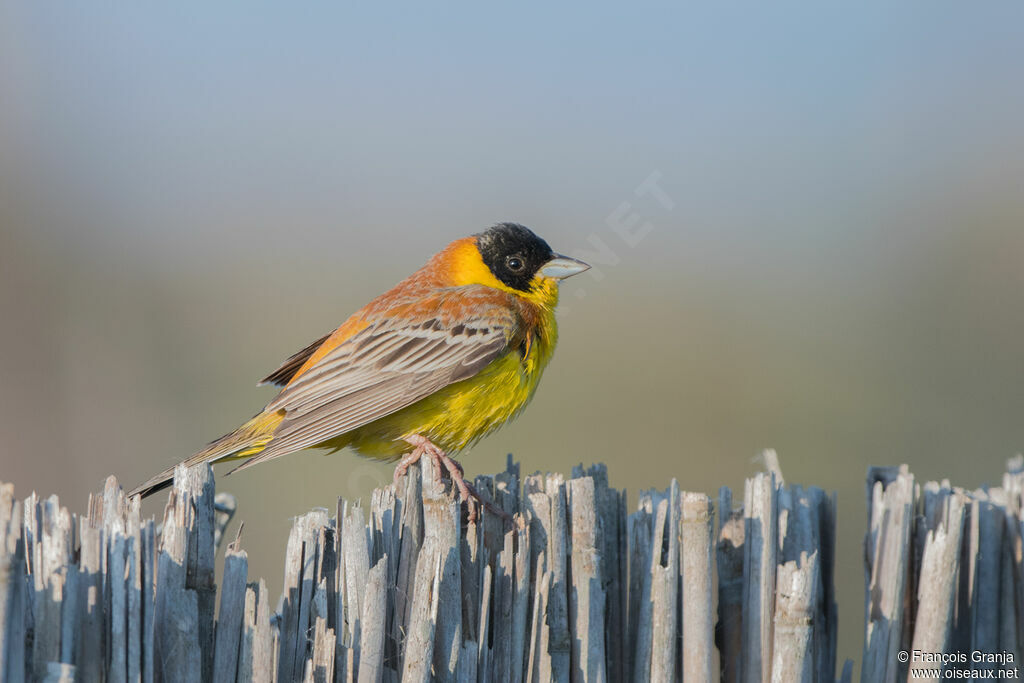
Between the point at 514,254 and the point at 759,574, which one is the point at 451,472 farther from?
the point at 514,254

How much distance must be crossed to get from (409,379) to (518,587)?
76.2 inches

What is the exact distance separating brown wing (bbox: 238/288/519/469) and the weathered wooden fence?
1.15 meters

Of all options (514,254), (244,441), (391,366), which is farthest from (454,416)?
(514,254)

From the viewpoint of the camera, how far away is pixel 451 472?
3965 millimetres

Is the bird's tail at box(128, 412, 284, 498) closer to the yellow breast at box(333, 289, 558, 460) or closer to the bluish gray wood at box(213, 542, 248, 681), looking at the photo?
the yellow breast at box(333, 289, 558, 460)

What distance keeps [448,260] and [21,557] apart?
383cm

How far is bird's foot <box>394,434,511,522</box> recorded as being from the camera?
3.66m

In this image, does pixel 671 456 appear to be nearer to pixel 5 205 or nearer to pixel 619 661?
pixel 619 661

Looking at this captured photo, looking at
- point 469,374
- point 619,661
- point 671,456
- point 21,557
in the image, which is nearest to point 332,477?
point 671,456

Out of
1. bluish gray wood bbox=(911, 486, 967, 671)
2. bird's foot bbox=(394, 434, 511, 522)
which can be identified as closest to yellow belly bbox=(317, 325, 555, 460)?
bird's foot bbox=(394, 434, 511, 522)

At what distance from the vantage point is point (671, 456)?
30.3ft

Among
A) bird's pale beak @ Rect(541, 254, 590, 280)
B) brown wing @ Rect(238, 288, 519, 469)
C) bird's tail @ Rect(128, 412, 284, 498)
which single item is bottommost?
bird's tail @ Rect(128, 412, 284, 498)

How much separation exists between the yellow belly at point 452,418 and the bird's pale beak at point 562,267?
0.96m

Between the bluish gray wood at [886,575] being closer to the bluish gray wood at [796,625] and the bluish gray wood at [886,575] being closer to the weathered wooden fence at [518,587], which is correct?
the weathered wooden fence at [518,587]
